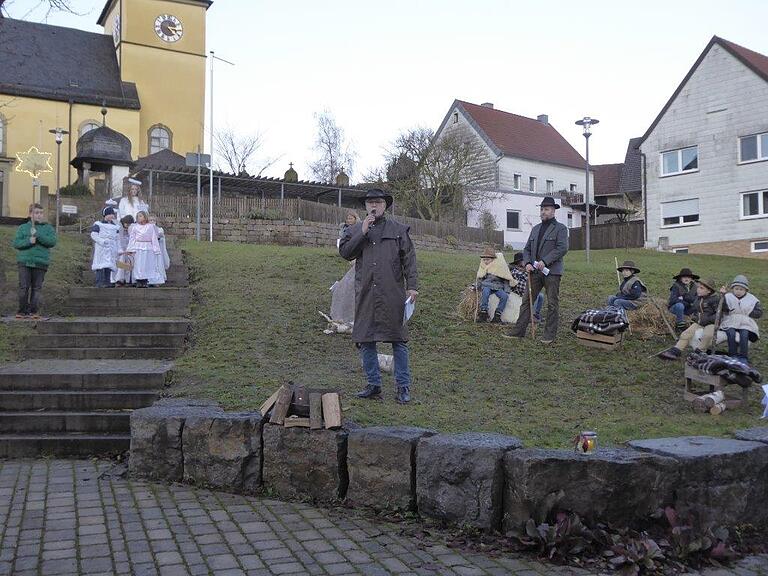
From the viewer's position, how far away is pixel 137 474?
565cm

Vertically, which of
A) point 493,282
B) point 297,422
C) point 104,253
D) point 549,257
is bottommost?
point 297,422

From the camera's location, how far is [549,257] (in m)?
10.3

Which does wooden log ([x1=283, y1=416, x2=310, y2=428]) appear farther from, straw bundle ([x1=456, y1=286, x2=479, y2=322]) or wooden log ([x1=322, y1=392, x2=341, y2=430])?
straw bundle ([x1=456, y1=286, x2=479, y2=322])

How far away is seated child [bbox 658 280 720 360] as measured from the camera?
368 inches

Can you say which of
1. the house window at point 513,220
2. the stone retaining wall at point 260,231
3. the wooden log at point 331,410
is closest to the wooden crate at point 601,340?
the wooden log at point 331,410

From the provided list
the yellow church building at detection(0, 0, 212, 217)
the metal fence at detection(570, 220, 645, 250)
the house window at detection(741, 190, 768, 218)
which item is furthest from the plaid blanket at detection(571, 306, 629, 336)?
the yellow church building at detection(0, 0, 212, 217)

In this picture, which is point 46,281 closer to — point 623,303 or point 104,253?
point 104,253

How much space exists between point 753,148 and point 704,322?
106 feet

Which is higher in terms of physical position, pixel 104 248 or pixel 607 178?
pixel 607 178

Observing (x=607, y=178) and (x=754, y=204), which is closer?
(x=754, y=204)

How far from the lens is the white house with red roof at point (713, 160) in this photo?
122 feet

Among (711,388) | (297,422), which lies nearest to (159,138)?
(711,388)

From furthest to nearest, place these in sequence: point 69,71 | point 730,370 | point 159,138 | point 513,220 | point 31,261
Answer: point 159,138, point 69,71, point 513,220, point 31,261, point 730,370

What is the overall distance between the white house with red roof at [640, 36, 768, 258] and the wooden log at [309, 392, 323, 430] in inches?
1425
